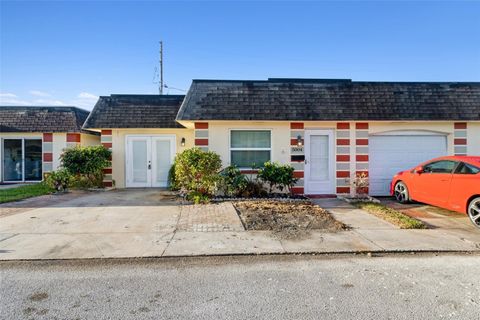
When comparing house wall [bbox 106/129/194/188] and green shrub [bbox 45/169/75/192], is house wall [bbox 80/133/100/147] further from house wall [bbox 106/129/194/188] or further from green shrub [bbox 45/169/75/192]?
green shrub [bbox 45/169/75/192]

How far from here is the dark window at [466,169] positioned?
728cm

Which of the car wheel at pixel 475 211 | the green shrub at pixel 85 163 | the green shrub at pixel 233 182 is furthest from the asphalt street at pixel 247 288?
the green shrub at pixel 85 163

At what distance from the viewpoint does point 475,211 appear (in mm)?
7031

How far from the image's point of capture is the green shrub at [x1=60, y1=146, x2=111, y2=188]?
40.0ft

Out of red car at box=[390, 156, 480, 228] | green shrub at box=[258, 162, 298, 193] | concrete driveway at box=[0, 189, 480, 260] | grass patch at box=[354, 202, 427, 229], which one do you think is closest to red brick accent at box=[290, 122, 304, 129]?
green shrub at box=[258, 162, 298, 193]

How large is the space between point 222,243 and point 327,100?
730 centimetres

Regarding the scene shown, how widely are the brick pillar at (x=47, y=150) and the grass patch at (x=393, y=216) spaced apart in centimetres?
1329

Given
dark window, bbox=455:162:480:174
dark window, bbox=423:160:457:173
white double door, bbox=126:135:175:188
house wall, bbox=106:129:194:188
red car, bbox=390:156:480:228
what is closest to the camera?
red car, bbox=390:156:480:228

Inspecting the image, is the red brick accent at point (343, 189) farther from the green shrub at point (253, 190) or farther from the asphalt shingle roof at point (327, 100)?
the green shrub at point (253, 190)

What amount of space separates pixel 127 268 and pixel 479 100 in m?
12.8

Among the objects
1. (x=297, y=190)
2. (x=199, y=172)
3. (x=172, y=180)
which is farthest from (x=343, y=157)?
(x=172, y=180)

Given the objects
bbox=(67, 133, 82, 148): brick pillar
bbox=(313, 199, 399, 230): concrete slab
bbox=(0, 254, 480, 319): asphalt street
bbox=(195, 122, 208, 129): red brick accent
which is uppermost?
bbox=(195, 122, 208, 129): red brick accent

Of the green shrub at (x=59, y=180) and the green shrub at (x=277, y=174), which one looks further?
the green shrub at (x=59, y=180)

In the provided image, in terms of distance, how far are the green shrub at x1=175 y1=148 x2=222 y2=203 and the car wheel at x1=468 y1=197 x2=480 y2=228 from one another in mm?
6540
